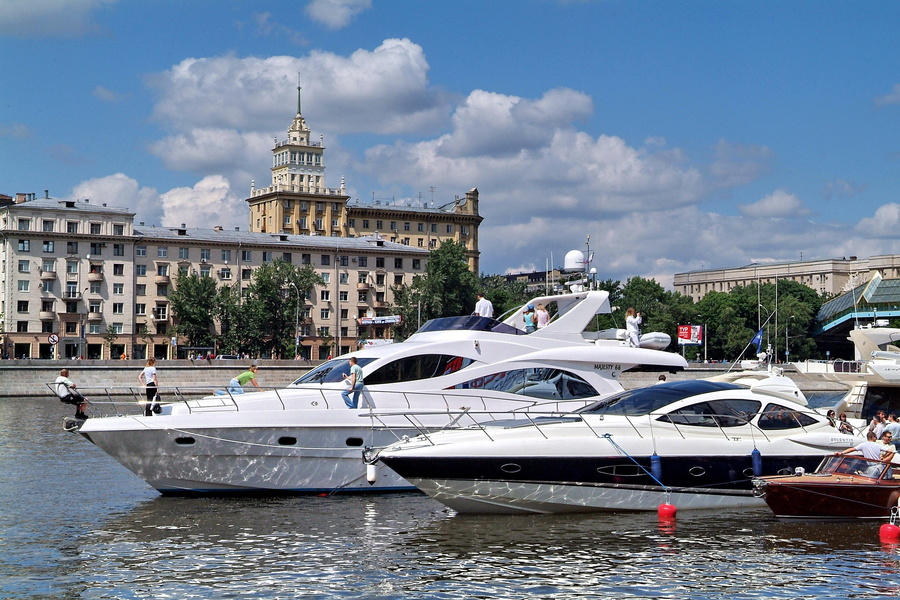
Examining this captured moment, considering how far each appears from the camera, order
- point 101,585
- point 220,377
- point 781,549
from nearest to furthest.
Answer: point 101,585 → point 781,549 → point 220,377

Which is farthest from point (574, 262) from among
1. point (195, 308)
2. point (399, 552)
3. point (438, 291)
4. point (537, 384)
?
point (438, 291)

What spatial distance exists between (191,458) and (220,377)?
6233cm

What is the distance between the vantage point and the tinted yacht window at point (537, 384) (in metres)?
25.2

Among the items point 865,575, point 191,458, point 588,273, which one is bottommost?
point 865,575

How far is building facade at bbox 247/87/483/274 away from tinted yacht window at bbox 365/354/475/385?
121339mm

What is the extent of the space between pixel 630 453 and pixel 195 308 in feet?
302

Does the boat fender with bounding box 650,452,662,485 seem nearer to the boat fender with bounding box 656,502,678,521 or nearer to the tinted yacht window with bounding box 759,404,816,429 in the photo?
the boat fender with bounding box 656,502,678,521

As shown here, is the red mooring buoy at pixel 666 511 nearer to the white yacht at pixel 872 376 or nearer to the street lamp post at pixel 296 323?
the white yacht at pixel 872 376

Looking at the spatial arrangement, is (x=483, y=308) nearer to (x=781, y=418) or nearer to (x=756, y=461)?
(x=781, y=418)

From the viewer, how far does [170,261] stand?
116 meters

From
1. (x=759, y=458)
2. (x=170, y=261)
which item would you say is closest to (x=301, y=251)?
(x=170, y=261)

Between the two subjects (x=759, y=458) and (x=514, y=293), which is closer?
(x=759, y=458)

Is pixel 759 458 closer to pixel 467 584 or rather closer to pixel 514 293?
pixel 467 584

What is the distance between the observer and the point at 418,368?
25094 mm
